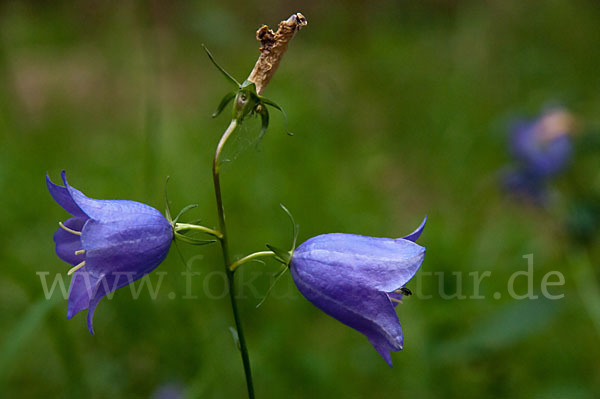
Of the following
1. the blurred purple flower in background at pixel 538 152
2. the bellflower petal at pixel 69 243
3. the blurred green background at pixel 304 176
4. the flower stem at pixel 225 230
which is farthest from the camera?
the blurred purple flower in background at pixel 538 152

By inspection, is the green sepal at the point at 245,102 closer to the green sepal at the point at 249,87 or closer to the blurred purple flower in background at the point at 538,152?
the green sepal at the point at 249,87

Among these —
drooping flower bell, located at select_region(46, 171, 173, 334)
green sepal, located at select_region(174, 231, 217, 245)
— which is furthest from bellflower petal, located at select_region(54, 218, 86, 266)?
green sepal, located at select_region(174, 231, 217, 245)

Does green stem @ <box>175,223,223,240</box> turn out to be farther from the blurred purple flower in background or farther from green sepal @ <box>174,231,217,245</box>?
the blurred purple flower in background

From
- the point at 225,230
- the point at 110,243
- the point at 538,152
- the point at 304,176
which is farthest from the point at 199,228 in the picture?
the point at 304,176

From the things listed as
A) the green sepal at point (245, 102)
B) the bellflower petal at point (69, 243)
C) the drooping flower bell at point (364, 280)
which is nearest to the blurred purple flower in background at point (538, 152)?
the drooping flower bell at point (364, 280)

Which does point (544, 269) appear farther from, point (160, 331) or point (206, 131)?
point (206, 131)

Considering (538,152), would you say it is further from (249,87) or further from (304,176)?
(249,87)
